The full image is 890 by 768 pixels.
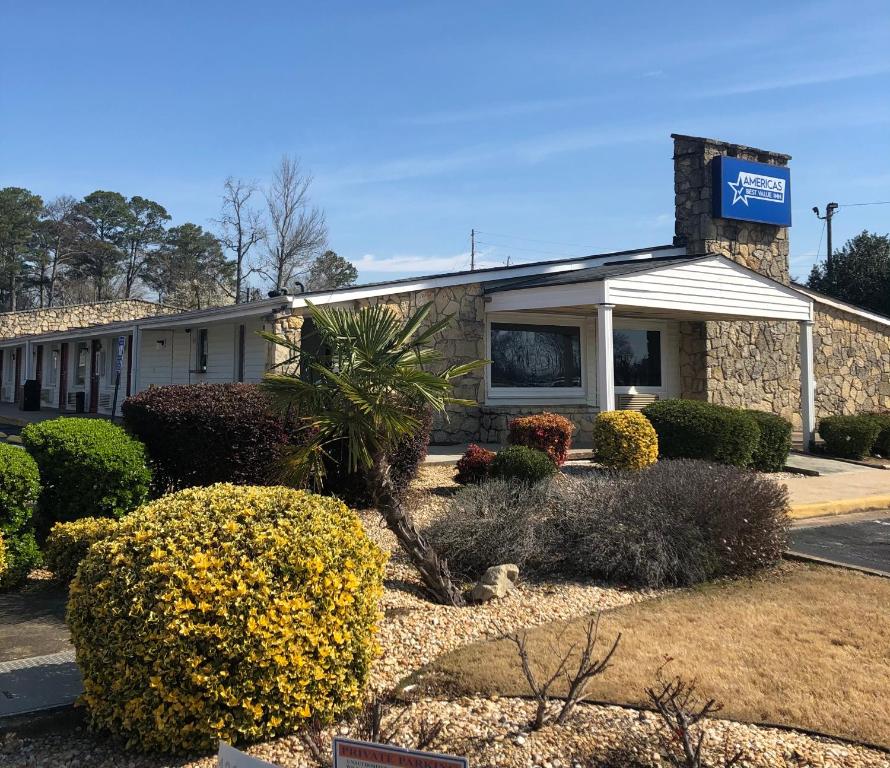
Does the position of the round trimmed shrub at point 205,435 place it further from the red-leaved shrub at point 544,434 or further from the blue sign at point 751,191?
the blue sign at point 751,191

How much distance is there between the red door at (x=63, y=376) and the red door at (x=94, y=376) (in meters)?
2.51

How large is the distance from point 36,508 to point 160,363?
16638 millimetres

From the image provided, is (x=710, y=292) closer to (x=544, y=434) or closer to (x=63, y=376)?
(x=544, y=434)

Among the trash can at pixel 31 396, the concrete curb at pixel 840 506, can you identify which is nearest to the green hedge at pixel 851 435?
the concrete curb at pixel 840 506

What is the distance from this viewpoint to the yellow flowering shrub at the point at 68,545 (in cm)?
598

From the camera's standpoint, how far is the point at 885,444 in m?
18.1

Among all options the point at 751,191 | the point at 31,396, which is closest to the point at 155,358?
the point at 31,396

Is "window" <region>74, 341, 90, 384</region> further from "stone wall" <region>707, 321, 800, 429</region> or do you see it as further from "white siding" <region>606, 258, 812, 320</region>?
"stone wall" <region>707, 321, 800, 429</region>

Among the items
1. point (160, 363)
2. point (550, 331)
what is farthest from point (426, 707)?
point (160, 363)

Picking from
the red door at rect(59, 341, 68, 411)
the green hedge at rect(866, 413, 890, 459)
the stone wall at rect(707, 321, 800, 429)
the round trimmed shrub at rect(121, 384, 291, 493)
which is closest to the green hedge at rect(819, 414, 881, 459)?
the green hedge at rect(866, 413, 890, 459)

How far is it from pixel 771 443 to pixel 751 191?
862 cm

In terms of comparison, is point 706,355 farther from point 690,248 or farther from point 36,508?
point 36,508

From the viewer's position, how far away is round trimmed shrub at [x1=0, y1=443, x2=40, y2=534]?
5.99 m

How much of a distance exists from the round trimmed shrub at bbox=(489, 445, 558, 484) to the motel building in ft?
15.7
